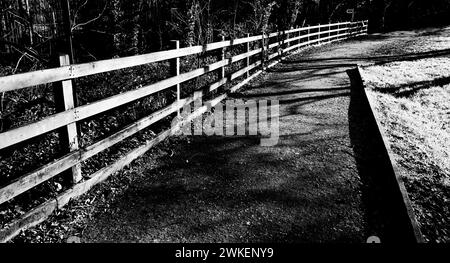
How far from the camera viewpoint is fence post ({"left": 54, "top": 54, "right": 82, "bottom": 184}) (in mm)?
3619

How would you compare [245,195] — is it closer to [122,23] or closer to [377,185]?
[377,185]

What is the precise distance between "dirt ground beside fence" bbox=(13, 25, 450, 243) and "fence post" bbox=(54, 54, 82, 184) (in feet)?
1.90

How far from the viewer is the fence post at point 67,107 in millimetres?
3619

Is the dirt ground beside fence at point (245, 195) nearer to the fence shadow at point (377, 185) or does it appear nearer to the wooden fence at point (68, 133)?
the fence shadow at point (377, 185)

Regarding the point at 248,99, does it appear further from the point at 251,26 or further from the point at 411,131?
the point at 251,26

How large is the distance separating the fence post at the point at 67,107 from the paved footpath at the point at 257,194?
76 cm

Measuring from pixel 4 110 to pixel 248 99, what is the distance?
16.9 feet

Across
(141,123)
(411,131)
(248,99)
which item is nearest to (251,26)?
(248,99)

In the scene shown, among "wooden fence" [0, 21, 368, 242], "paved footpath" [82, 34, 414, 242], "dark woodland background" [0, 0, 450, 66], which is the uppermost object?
"dark woodland background" [0, 0, 450, 66]

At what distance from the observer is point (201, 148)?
5.61 metres

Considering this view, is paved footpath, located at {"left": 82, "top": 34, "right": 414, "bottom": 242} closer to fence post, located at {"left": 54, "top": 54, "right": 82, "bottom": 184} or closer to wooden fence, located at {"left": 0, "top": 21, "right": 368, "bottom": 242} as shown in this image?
wooden fence, located at {"left": 0, "top": 21, "right": 368, "bottom": 242}

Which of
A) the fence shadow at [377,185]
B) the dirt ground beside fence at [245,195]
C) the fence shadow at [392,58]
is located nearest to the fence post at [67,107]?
the dirt ground beside fence at [245,195]

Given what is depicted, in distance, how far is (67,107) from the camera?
12.1 ft

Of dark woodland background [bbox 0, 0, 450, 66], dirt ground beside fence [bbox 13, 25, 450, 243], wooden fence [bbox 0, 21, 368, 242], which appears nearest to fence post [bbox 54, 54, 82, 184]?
wooden fence [bbox 0, 21, 368, 242]
